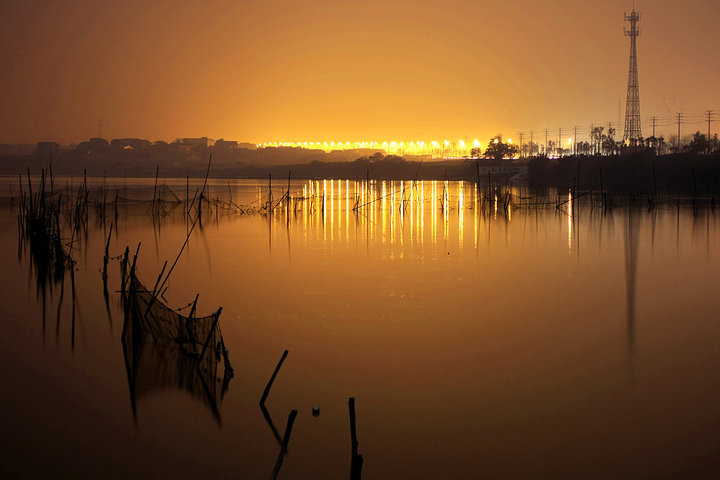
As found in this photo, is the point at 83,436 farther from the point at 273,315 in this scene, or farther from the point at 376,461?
the point at 273,315

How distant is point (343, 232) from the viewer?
61.3 feet

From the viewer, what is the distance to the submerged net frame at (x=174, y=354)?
19.4 feet

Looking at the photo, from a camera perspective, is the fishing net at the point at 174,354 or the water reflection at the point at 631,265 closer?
the fishing net at the point at 174,354

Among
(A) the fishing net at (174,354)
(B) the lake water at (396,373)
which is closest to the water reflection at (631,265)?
(B) the lake water at (396,373)

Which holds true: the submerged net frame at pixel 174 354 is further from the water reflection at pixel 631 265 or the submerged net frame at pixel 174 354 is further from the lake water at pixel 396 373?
the water reflection at pixel 631 265

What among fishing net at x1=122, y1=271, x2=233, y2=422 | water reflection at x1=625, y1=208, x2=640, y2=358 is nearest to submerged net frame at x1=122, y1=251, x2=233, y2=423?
fishing net at x1=122, y1=271, x2=233, y2=422

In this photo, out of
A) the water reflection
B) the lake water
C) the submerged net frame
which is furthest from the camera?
the water reflection

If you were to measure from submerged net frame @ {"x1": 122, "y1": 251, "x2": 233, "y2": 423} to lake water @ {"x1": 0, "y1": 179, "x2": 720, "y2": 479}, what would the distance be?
81mm

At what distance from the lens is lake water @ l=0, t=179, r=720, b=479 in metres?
4.75

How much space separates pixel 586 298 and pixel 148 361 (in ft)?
20.0

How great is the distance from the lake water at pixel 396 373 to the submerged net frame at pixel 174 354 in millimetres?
81

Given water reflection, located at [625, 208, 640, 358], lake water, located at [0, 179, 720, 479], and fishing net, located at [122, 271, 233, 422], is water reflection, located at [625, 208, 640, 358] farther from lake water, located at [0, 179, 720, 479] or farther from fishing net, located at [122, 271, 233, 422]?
fishing net, located at [122, 271, 233, 422]

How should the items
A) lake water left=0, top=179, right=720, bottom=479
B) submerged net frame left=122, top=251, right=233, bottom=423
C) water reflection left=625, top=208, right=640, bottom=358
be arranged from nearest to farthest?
lake water left=0, top=179, right=720, bottom=479, submerged net frame left=122, top=251, right=233, bottom=423, water reflection left=625, top=208, right=640, bottom=358

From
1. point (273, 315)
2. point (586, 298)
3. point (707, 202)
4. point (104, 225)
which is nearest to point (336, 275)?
point (273, 315)
